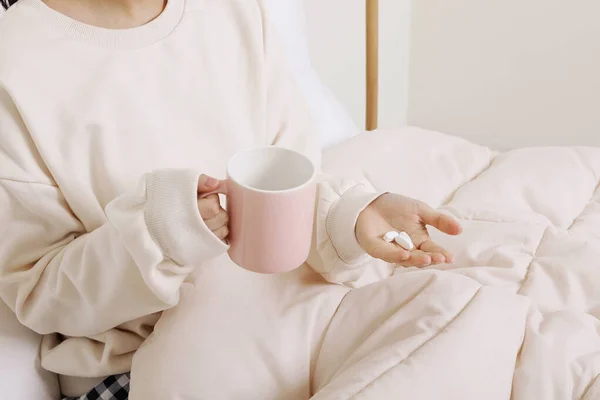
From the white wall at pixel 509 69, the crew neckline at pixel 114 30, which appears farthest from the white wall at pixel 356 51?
the crew neckline at pixel 114 30

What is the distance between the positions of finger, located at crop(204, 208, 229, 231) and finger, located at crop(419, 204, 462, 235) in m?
0.26

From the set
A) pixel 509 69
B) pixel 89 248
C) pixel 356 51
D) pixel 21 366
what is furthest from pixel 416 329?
pixel 509 69

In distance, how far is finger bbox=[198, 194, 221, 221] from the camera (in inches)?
25.0

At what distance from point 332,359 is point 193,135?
13.8 inches

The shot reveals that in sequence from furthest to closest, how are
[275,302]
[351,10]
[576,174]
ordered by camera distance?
[351,10] → [576,174] → [275,302]

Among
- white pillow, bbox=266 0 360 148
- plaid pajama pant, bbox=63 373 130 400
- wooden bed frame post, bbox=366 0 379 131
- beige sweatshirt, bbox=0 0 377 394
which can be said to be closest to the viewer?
beige sweatshirt, bbox=0 0 377 394

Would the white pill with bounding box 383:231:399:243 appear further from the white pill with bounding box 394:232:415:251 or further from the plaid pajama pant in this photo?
the plaid pajama pant

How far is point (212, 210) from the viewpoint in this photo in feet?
2.09

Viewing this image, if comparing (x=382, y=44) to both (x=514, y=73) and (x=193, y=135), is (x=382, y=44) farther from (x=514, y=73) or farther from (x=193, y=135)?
(x=193, y=135)

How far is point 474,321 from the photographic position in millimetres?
683

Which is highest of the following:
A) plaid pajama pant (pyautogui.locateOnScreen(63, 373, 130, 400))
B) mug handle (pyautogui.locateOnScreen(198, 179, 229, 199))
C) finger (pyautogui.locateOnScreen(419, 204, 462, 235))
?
mug handle (pyautogui.locateOnScreen(198, 179, 229, 199))

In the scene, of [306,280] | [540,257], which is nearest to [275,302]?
[306,280]

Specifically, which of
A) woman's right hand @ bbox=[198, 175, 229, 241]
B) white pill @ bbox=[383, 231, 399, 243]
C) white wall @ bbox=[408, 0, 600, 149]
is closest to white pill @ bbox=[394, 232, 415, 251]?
white pill @ bbox=[383, 231, 399, 243]

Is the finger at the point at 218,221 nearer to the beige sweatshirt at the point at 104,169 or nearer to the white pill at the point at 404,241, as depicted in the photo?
the beige sweatshirt at the point at 104,169
